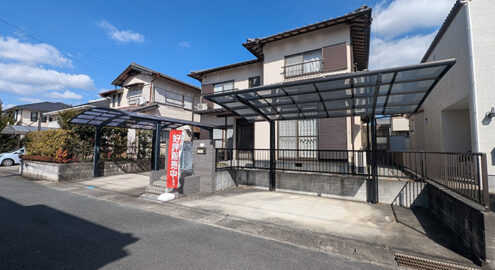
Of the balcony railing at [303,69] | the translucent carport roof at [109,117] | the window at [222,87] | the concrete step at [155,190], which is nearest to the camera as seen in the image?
the concrete step at [155,190]

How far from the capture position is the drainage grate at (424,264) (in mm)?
3041

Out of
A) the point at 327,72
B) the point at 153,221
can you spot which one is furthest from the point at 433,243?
the point at 327,72

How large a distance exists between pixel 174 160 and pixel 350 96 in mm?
5731

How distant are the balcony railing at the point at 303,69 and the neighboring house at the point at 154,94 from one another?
8004 mm

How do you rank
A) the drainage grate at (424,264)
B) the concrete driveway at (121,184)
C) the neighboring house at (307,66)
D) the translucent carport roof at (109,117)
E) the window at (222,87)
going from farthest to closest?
the window at (222,87)
the neighboring house at (307,66)
the translucent carport roof at (109,117)
the concrete driveway at (121,184)
the drainage grate at (424,264)

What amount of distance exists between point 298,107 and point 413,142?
1403 centimetres

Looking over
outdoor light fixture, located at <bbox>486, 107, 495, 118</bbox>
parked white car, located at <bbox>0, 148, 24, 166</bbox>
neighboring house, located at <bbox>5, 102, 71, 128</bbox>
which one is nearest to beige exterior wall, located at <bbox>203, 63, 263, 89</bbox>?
outdoor light fixture, located at <bbox>486, 107, 495, 118</bbox>

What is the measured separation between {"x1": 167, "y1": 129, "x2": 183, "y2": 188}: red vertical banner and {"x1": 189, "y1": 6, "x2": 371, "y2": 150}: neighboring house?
19.0 feet

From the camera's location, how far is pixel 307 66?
11469mm

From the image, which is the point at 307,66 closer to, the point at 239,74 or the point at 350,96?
the point at 239,74

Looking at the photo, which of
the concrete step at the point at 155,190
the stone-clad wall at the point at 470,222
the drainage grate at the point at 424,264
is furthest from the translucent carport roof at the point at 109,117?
the stone-clad wall at the point at 470,222

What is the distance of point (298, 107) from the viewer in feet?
23.8

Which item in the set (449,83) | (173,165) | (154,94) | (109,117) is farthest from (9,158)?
(449,83)

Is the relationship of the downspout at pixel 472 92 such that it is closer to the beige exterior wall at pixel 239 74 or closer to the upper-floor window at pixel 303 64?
the upper-floor window at pixel 303 64
